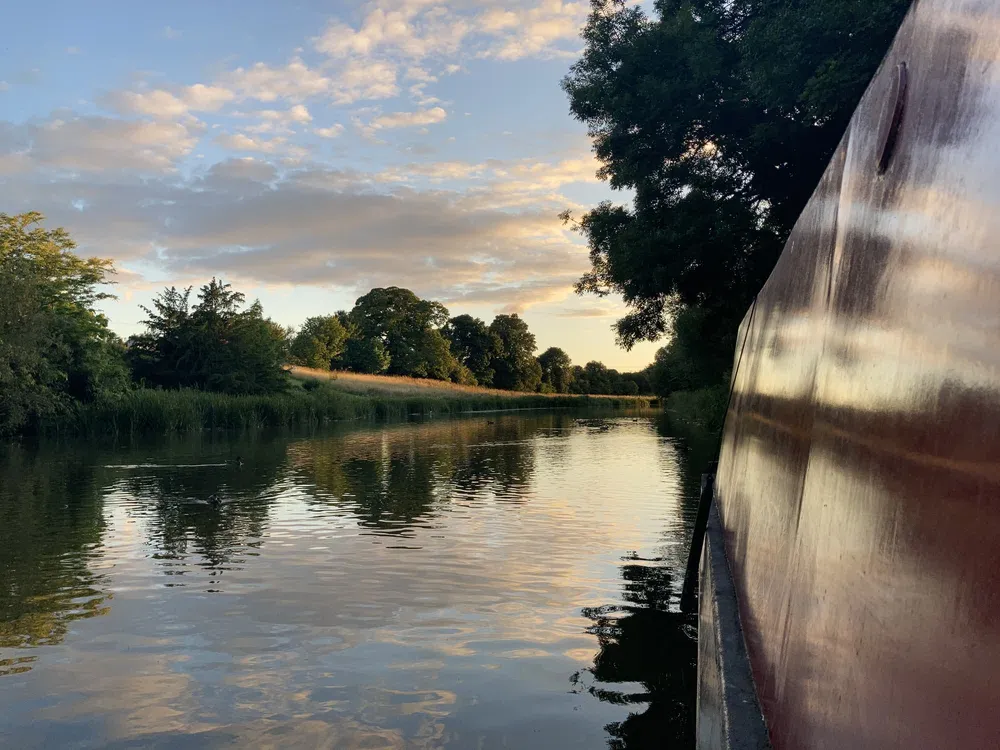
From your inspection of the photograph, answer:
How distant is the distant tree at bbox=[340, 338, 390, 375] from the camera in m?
79.1

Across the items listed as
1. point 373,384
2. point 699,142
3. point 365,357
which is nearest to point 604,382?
point 365,357

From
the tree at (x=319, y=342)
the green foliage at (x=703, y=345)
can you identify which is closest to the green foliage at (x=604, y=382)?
the tree at (x=319, y=342)

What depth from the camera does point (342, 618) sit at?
5879 mm

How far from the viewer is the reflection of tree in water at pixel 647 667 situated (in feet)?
13.5

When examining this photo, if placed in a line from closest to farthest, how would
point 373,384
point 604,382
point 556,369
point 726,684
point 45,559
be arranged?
point 726,684
point 45,559
point 373,384
point 556,369
point 604,382

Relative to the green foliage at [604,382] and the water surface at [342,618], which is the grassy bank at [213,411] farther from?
the green foliage at [604,382]

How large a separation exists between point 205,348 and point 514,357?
226 ft

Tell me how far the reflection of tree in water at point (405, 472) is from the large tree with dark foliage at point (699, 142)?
5.53 meters

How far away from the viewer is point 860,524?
1.56 metres

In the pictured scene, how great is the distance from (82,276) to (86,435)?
28.8ft

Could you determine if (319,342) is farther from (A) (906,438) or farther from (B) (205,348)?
(A) (906,438)

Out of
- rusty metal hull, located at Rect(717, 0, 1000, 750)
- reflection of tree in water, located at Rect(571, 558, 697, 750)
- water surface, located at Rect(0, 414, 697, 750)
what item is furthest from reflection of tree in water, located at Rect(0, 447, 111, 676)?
rusty metal hull, located at Rect(717, 0, 1000, 750)

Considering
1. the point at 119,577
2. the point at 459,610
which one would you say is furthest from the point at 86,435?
the point at 459,610

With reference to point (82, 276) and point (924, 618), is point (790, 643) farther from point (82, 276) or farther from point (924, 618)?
point (82, 276)
